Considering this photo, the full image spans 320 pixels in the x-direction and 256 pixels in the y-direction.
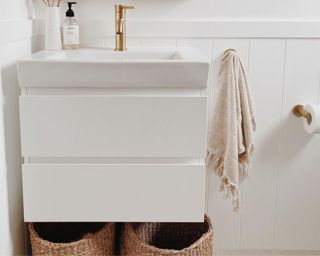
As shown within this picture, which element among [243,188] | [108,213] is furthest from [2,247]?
[243,188]

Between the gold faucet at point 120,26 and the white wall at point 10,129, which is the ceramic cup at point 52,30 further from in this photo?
the gold faucet at point 120,26

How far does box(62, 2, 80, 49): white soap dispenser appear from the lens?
1679 mm

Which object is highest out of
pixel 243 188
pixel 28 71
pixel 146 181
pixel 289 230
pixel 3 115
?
pixel 28 71

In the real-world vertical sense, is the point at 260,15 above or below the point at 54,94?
above

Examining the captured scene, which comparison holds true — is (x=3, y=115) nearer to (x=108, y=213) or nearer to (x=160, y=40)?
(x=108, y=213)

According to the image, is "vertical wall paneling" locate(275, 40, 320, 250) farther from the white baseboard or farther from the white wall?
the white wall

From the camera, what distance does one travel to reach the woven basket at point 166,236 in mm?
1542

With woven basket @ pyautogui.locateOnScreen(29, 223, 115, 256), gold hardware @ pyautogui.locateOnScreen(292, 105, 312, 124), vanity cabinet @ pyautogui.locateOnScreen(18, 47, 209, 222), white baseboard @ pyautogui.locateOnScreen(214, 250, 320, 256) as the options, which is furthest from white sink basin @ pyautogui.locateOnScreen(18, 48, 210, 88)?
white baseboard @ pyautogui.locateOnScreen(214, 250, 320, 256)

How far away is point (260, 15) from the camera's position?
1.79 meters

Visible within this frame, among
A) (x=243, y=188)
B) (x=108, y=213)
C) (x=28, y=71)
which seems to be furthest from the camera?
(x=243, y=188)

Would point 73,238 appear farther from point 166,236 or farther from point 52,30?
point 52,30

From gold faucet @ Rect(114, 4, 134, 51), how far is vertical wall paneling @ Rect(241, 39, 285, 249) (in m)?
0.47

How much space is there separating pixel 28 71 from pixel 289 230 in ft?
3.96

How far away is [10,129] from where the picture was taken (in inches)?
56.3
